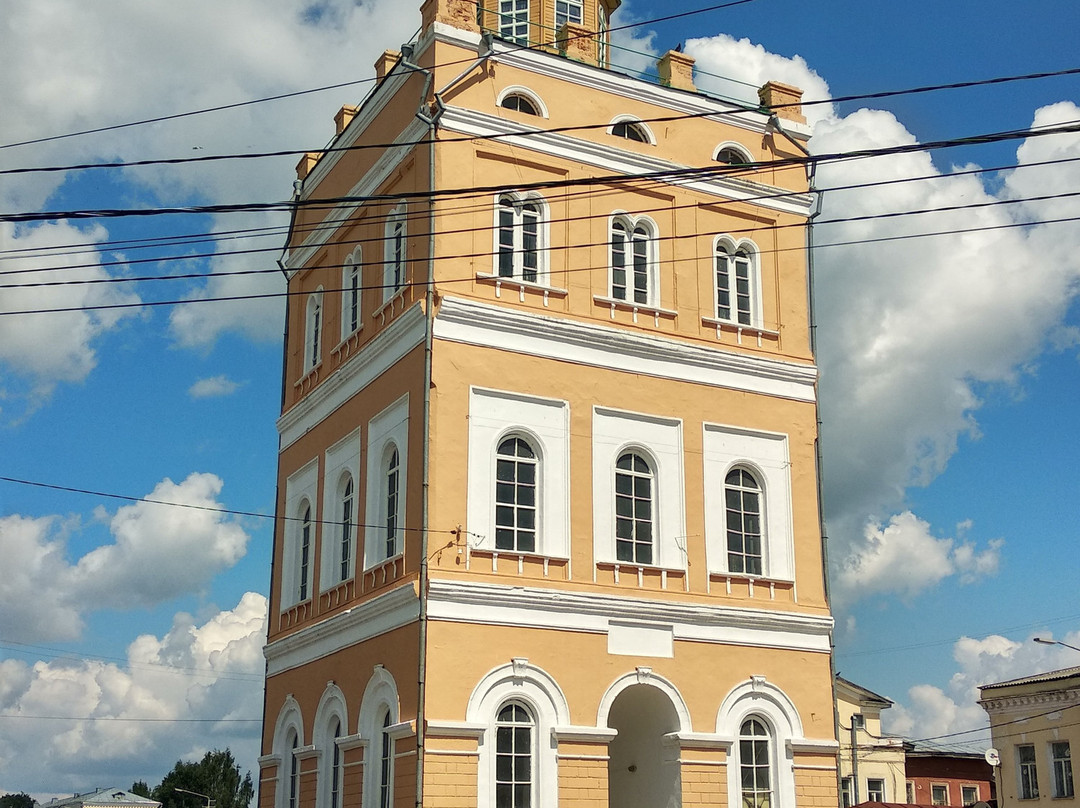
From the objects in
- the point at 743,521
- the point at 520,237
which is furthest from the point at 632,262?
the point at 743,521

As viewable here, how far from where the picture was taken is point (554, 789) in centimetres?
2258

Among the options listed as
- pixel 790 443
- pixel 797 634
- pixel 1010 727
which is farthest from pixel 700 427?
pixel 1010 727

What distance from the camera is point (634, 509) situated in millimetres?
25219

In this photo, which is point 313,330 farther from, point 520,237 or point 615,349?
point 615,349

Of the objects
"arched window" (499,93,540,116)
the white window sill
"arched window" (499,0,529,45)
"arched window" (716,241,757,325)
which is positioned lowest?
the white window sill

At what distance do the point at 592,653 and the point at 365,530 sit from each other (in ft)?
17.1

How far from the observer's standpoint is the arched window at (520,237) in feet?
83.2

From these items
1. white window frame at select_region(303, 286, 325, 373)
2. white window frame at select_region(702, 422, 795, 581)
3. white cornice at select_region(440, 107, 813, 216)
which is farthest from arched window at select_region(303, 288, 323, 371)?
white window frame at select_region(702, 422, 795, 581)

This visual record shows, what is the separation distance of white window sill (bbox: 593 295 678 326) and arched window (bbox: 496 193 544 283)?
1415 mm

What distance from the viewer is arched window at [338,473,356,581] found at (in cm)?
2675

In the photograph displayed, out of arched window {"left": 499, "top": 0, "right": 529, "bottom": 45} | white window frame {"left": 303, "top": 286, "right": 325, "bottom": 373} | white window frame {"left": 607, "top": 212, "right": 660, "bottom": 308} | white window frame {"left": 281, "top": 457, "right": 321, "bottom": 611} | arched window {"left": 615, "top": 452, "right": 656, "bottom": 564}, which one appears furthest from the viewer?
arched window {"left": 499, "top": 0, "right": 529, "bottom": 45}

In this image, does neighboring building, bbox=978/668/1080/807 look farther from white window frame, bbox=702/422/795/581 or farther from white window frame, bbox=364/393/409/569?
white window frame, bbox=364/393/409/569

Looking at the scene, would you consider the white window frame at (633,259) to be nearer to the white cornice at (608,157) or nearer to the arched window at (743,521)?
the white cornice at (608,157)

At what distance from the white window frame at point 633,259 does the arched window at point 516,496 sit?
387 centimetres
